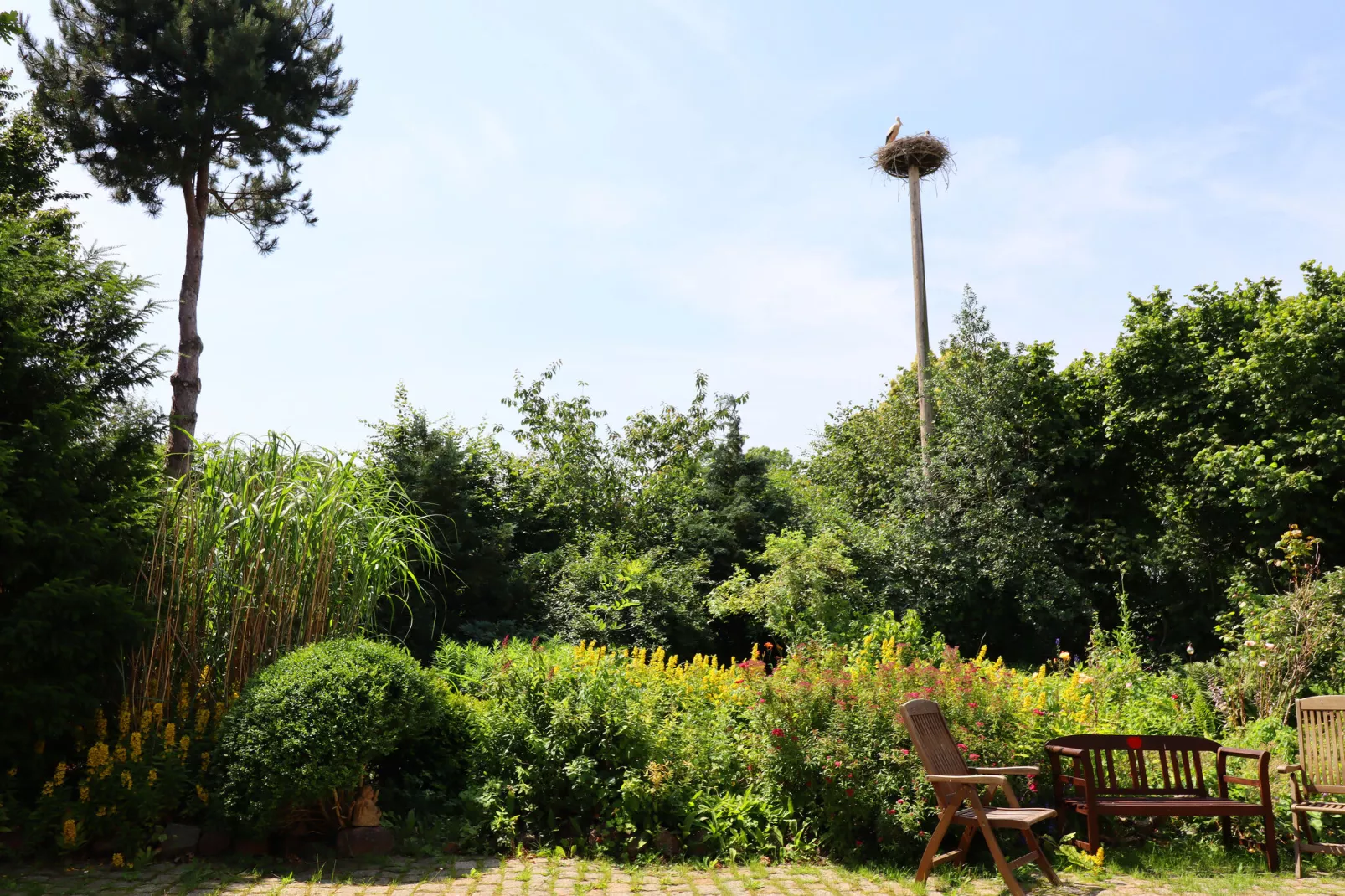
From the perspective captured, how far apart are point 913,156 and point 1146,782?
12.2 metres

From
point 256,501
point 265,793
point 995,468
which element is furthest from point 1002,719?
point 995,468

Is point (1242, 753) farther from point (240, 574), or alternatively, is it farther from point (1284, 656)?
point (240, 574)

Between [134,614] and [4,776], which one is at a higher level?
[134,614]

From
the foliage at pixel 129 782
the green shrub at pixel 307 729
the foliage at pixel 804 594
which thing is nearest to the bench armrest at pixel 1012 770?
the green shrub at pixel 307 729

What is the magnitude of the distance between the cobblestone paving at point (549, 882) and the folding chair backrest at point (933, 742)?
1.85 ft

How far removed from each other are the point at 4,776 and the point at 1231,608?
45.3 ft

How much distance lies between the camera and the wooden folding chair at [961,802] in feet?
14.9

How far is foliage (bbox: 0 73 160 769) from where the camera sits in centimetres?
510

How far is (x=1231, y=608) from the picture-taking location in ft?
41.8

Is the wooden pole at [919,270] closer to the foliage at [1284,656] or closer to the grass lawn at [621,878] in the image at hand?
the foliage at [1284,656]

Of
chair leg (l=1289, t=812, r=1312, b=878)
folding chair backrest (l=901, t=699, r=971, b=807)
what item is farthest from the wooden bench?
folding chair backrest (l=901, t=699, r=971, b=807)

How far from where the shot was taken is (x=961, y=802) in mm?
4711

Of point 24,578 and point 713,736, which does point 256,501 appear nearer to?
point 24,578

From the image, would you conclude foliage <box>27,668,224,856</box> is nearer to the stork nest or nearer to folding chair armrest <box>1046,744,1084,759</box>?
folding chair armrest <box>1046,744,1084,759</box>
